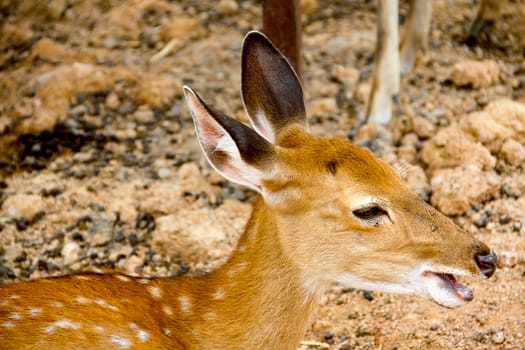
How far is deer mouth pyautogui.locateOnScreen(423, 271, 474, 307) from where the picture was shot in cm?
330

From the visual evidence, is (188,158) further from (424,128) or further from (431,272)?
(431,272)

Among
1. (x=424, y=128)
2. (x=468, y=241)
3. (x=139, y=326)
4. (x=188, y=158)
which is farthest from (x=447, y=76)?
(x=139, y=326)

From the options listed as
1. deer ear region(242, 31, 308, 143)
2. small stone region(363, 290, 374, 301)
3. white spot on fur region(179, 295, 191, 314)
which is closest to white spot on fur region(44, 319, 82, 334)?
white spot on fur region(179, 295, 191, 314)

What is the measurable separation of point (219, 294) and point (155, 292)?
0.28 metres

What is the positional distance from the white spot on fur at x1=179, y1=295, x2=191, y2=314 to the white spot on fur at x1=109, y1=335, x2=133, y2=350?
1.06ft

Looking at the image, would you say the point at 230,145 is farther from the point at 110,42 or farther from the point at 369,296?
the point at 110,42

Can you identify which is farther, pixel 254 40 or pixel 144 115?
pixel 144 115

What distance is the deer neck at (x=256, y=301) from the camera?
349 cm

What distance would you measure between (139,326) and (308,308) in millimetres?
654

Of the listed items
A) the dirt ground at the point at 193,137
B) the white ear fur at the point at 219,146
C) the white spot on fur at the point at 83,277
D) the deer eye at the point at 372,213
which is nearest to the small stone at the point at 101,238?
the dirt ground at the point at 193,137

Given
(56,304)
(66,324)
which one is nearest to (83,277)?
(56,304)

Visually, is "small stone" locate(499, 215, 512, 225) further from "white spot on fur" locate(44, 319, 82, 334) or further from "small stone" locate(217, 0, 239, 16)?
"small stone" locate(217, 0, 239, 16)

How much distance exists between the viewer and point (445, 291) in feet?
10.9

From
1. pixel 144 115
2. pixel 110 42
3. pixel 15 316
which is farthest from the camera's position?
pixel 110 42
